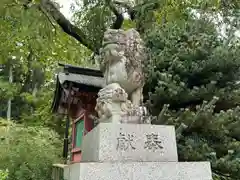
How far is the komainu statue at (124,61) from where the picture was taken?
11.5 ft

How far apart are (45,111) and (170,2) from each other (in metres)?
9.49

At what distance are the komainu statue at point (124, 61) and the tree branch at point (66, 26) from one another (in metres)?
3.77

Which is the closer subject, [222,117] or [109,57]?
[109,57]

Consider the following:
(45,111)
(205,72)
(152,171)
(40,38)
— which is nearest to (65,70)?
(40,38)

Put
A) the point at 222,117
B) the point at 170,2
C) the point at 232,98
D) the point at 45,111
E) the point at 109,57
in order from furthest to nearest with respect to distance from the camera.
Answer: the point at 45,111 → the point at 170,2 → the point at 232,98 → the point at 222,117 → the point at 109,57

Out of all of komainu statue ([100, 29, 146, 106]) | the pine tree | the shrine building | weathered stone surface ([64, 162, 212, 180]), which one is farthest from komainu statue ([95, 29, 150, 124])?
the shrine building

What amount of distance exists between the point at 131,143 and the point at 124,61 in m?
1.09

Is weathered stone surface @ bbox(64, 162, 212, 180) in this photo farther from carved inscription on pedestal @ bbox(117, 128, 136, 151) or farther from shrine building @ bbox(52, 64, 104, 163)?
shrine building @ bbox(52, 64, 104, 163)

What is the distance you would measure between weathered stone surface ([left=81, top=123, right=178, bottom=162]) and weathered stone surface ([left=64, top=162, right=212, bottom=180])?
144 mm

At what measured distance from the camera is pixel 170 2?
585cm

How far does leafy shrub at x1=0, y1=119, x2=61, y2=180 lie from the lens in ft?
19.9

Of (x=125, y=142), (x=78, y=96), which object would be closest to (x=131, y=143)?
(x=125, y=142)

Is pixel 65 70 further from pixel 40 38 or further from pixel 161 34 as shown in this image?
pixel 161 34

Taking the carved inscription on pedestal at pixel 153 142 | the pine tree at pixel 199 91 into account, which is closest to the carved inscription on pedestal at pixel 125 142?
the carved inscription on pedestal at pixel 153 142
